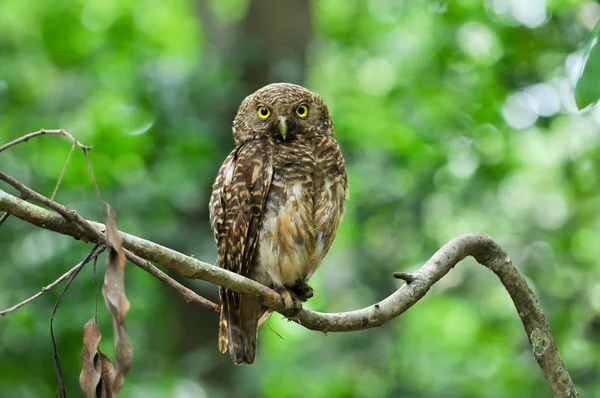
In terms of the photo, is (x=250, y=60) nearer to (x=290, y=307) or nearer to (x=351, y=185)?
(x=351, y=185)

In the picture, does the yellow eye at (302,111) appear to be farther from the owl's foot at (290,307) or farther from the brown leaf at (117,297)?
the brown leaf at (117,297)

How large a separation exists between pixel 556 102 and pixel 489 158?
0.86 meters

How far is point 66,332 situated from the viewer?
16.2 feet

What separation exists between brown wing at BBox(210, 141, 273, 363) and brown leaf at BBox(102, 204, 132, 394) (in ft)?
4.63

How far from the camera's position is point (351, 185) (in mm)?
6203

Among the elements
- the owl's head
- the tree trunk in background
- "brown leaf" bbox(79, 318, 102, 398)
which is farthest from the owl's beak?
the tree trunk in background

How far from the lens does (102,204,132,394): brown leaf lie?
1.38 meters

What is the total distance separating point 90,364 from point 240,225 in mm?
1308

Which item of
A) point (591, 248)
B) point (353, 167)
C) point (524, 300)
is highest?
point (353, 167)

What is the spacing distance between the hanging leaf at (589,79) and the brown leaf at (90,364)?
106cm

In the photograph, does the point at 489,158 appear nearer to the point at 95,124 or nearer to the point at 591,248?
the point at 591,248

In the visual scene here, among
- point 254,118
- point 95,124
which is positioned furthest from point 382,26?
point 254,118

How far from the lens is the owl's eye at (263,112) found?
301 cm

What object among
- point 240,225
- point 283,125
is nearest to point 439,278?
point 240,225
